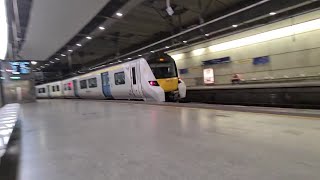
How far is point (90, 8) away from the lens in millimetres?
Answer: 8633

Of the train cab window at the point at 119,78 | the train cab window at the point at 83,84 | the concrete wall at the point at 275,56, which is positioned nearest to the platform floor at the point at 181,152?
the train cab window at the point at 119,78

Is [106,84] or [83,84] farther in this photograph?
[83,84]

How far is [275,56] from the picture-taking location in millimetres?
14742

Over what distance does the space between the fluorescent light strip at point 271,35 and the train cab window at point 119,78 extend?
8.96 meters

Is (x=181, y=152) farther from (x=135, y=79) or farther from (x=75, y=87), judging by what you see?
(x=75, y=87)

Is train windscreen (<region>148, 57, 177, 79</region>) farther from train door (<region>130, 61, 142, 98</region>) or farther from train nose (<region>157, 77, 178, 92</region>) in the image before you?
train door (<region>130, 61, 142, 98</region>)

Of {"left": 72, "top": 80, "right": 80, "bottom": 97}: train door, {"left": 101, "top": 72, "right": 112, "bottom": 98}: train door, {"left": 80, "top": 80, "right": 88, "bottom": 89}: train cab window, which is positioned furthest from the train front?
{"left": 72, "top": 80, "right": 80, "bottom": 97}: train door

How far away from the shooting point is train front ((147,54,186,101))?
1042cm

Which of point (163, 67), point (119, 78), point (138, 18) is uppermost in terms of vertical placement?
point (138, 18)

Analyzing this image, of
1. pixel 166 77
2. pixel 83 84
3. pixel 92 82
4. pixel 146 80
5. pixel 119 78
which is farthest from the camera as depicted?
pixel 83 84

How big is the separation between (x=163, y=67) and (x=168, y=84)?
2.45 ft

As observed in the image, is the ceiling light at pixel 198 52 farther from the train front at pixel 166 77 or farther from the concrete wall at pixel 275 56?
the train front at pixel 166 77

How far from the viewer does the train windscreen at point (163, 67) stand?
10414 millimetres

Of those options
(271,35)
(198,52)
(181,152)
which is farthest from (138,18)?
(181,152)
